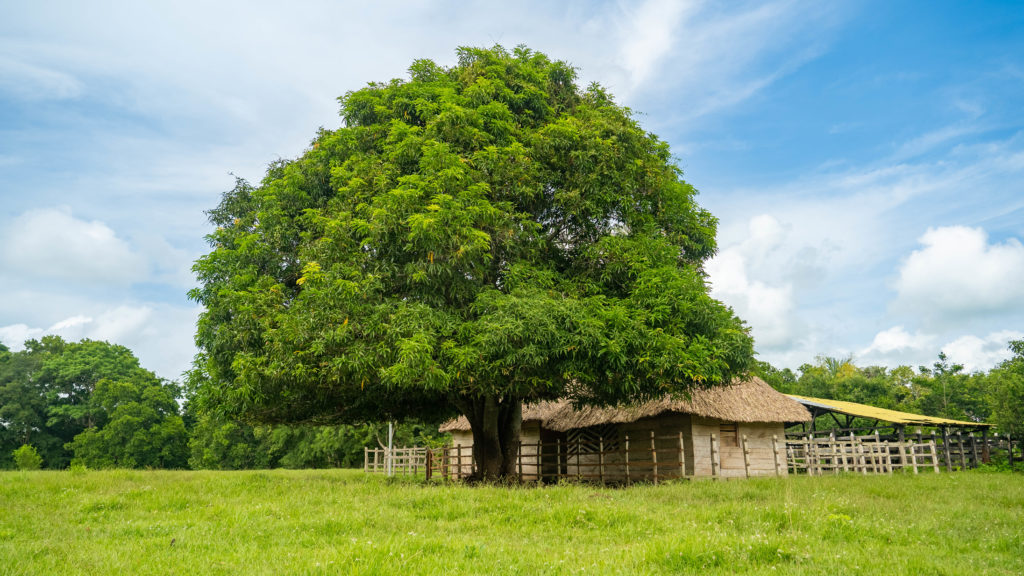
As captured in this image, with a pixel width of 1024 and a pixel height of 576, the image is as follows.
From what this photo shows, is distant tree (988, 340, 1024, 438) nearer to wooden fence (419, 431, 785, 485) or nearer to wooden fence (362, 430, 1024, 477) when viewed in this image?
wooden fence (362, 430, 1024, 477)

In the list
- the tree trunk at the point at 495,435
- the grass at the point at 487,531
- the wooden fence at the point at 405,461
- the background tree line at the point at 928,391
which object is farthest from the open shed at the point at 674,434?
the background tree line at the point at 928,391

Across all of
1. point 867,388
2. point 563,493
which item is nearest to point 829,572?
point 563,493

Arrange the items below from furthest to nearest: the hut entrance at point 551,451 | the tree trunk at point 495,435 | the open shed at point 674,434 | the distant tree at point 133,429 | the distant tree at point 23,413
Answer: the distant tree at point 23,413, the distant tree at point 133,429, the hut entrance at point 551,451, the open shed at point 674,434, the tree trunk at point 495,435

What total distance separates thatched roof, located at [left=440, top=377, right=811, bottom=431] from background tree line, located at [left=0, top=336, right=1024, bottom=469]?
22294 mm

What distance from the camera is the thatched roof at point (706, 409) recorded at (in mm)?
21984

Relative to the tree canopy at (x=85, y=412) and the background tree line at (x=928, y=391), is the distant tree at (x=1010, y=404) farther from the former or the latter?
the tree canopy at (x=85, y=412)

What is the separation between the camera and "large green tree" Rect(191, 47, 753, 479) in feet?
47.4

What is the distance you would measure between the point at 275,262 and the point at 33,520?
876 centimetres

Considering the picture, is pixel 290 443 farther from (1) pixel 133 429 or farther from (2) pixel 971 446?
(2) pixel 971 446

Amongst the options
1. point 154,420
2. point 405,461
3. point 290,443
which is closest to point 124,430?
point 154,420

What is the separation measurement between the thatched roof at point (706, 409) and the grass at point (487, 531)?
735cm

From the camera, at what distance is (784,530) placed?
929 cm

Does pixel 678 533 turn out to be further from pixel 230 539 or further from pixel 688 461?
pixel 688 461

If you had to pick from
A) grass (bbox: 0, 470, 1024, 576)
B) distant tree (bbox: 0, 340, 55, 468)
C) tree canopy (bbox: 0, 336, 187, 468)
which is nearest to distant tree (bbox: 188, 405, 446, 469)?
tree canopy (bbox: 0, 336, 187, 468)
